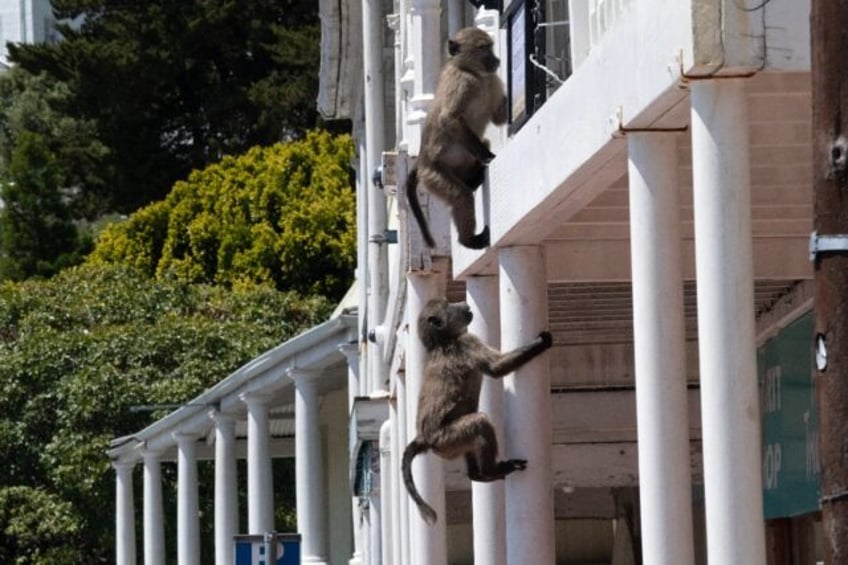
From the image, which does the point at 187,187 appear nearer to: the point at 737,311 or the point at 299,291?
the point at 299,291

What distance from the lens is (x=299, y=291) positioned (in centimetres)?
4925

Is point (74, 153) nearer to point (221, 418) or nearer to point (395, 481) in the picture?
point (221, 418)

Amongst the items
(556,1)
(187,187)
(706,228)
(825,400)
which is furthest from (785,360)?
(187,187)

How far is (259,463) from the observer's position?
30.2m

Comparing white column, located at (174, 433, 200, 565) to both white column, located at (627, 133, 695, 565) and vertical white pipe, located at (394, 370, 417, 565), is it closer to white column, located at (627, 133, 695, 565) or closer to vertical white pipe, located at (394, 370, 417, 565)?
vertical white pipe, located at (394, 370, 417, 565)

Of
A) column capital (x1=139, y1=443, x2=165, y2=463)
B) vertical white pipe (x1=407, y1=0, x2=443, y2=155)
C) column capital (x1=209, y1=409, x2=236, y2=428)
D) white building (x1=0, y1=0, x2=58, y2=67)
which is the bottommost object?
column capital (x1=139, y1=443, x2=165, y2=463)

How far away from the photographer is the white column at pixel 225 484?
100ft

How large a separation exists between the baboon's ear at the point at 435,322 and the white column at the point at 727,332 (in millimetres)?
4056

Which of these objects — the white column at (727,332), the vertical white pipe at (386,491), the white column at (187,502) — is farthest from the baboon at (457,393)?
the white column at (187,502)

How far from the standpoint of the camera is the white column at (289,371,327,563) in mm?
29422

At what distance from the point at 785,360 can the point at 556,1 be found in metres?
2.70

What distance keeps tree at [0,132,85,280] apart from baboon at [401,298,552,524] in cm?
4583

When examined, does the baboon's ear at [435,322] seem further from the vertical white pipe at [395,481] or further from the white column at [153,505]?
the white column at [153,505]

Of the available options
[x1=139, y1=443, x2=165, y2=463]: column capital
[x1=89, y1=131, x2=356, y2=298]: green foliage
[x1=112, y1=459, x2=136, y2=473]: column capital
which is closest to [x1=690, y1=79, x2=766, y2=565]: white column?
[x1=139, y1=443, x2=165, y2=463]: column capital
